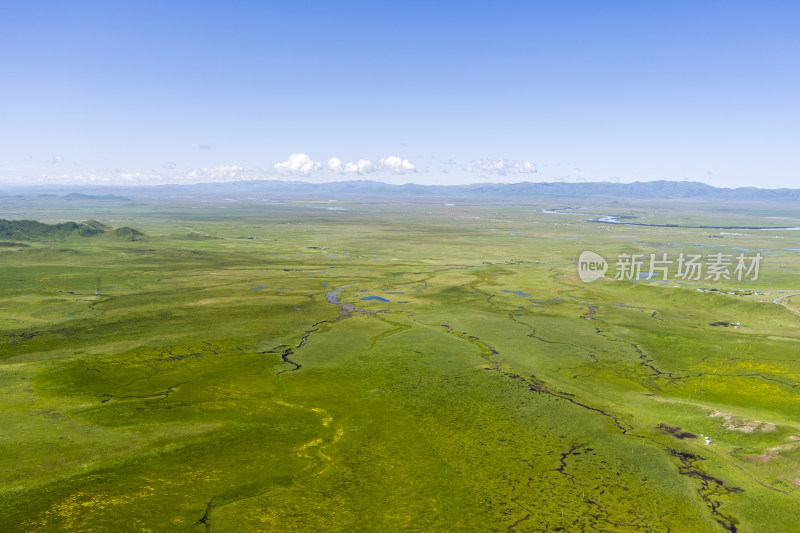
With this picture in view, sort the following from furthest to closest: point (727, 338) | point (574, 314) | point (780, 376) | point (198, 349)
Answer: point (574, 314)
point (727, 338)
point (198, 349)
point (780, 376)

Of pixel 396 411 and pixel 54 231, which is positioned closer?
pixel 396 411

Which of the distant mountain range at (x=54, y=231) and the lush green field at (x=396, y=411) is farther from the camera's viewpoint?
the distant mountain range at (x=54, y=231)

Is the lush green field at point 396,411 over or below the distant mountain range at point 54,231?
below

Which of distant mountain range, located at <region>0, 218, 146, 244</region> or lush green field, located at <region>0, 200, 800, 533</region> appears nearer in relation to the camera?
→ lush green field, located at <region>0, 200, 800, 533</region>

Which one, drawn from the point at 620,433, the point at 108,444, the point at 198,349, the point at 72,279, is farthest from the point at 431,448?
the point at 72,279

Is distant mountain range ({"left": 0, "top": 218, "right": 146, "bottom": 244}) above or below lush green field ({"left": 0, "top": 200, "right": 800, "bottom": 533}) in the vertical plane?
above

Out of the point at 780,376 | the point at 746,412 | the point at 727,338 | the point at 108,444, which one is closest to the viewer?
the point at 108,444

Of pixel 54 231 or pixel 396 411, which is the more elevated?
pixel 54 231

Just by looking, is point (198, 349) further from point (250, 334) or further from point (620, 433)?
point (620, 433)
